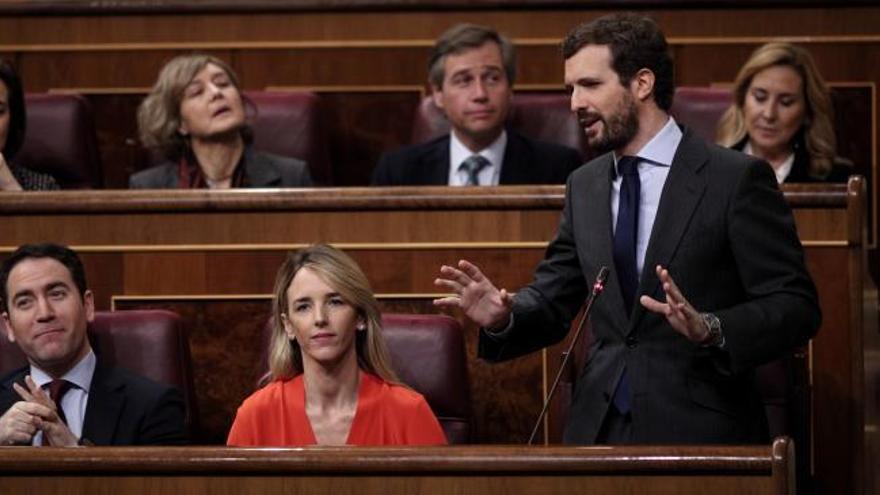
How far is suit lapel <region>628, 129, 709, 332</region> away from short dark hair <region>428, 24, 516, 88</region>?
0.95 meters

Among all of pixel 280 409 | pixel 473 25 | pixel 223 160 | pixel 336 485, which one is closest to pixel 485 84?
pixel 473 25

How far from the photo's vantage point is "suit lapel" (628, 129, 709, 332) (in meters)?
1.64

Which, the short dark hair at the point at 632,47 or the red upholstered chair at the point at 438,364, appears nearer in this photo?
the short dark hair at the point at 632,47

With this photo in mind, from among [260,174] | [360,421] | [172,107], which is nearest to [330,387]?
[360,421]

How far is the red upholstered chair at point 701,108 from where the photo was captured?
101 inches

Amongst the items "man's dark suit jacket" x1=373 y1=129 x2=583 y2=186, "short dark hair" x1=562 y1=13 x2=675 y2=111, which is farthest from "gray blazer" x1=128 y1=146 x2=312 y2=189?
"short dark hair" x1=562 y1=13 x2=675 y2=111

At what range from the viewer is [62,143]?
2.61 meters

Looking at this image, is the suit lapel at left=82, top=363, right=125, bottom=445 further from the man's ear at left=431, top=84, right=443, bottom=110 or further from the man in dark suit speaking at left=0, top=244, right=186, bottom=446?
the man's ear at left=431, top=84, right=443, bottom=110

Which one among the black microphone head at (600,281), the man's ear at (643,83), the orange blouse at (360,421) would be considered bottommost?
the orange blouse at (360,421)

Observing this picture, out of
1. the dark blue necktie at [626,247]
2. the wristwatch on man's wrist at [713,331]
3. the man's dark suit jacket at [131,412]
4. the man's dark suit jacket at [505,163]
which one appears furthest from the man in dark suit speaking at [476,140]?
the wristwatch on man's wrist at [713,331]

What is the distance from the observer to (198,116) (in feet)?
8.43

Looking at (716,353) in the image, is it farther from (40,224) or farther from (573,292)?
(40,224)

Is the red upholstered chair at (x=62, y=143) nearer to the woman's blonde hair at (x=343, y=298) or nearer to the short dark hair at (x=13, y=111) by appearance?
the short dark hair at (x=13, y=111)

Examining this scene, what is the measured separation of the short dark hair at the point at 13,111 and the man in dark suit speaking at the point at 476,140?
49cm
